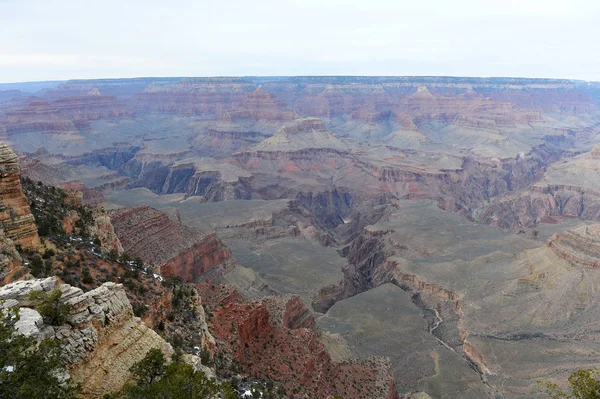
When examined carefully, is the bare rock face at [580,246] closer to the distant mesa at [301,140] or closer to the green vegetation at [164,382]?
the green vegetation at [164,382]

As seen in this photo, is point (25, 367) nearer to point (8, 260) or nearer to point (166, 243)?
point (8, 260)

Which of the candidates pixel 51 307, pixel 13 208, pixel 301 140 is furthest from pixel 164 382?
pixel 301 140

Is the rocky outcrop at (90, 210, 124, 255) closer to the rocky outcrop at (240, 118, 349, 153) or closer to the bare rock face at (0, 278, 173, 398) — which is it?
the bare rock face at (0, 278, 173, 398)

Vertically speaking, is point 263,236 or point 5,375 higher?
point 5,375

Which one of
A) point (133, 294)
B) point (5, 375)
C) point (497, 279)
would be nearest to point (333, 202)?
point (497, 279)

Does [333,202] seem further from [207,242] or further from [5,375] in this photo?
[5,375]

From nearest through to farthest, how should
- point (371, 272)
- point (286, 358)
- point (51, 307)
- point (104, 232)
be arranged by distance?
point (51, 307)
point (286, 358)
point (104, 232)
point (371, 272)
